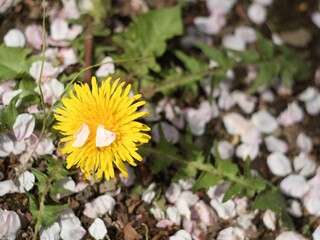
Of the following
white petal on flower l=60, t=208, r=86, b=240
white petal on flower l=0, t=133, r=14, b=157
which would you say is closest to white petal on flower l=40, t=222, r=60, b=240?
white petal on flower l=60, t=208, r=86, b=240

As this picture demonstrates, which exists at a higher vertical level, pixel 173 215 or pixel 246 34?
pixel 246 34

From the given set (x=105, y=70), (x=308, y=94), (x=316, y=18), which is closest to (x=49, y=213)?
(x=105, y=70)

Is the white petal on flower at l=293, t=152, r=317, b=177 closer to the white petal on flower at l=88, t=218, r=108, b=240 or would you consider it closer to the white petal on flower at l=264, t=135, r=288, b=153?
the white petal on flower at l=264, t=135, r=288, b=153

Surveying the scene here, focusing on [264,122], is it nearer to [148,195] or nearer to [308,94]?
[308,94]

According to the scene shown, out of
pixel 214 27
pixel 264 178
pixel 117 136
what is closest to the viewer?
pixel 117 136

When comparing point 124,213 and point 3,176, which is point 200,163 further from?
point 3,176

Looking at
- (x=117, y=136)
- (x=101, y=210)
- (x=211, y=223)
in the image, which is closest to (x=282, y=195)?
(x=211, y=223)

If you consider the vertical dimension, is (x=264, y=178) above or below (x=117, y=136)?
below

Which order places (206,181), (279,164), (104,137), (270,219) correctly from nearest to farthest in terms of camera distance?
(104,137) < (206,181) < (270,219) < (279,164)
